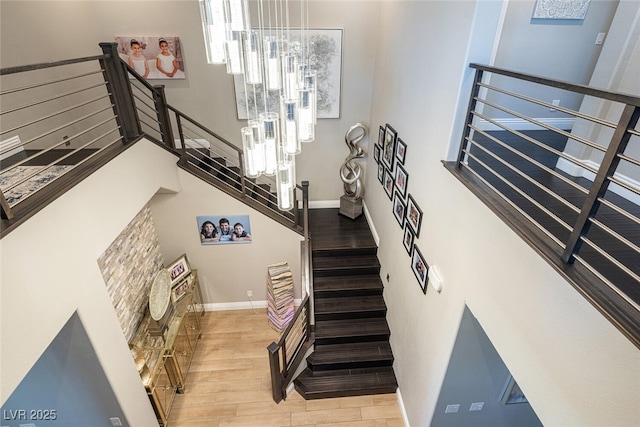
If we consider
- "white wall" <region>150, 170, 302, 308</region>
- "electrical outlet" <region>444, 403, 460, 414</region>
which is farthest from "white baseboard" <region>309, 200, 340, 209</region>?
"electrical outlet" <region>444, 403, 460, 414</region>

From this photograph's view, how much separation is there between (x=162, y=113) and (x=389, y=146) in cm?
283

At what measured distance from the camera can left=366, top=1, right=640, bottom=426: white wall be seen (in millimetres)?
1361

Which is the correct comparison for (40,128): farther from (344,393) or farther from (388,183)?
(344,393)

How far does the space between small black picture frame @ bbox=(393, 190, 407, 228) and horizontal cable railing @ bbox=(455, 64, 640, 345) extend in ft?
3.28

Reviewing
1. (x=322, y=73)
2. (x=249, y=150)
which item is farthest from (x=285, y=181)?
(x=322, y=73)

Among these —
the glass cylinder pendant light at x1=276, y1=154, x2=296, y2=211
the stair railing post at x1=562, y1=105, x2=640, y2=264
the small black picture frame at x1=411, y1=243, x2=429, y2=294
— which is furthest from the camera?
the small black picture frame at x1=411, y1=243, x2=429, y2=294

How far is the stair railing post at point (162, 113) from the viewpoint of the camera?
3904 mm

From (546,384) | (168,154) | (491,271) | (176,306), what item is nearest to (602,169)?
(491,271)

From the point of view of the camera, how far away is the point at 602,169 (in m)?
1.31

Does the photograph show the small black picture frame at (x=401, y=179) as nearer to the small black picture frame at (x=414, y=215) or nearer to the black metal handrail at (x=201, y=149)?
the small black picture frame at (x=414, y=215)

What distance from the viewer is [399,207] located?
3836mm

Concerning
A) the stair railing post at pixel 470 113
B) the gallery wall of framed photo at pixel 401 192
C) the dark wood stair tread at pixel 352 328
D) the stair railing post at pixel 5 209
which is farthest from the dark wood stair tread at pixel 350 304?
the stair railing post at pixel 5 209

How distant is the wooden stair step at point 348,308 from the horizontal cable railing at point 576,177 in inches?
101

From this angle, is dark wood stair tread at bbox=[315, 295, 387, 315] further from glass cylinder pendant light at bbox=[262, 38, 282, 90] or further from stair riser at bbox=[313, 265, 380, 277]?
glass cylinder pendant light at bbox=[262, 38, 282, 90]
